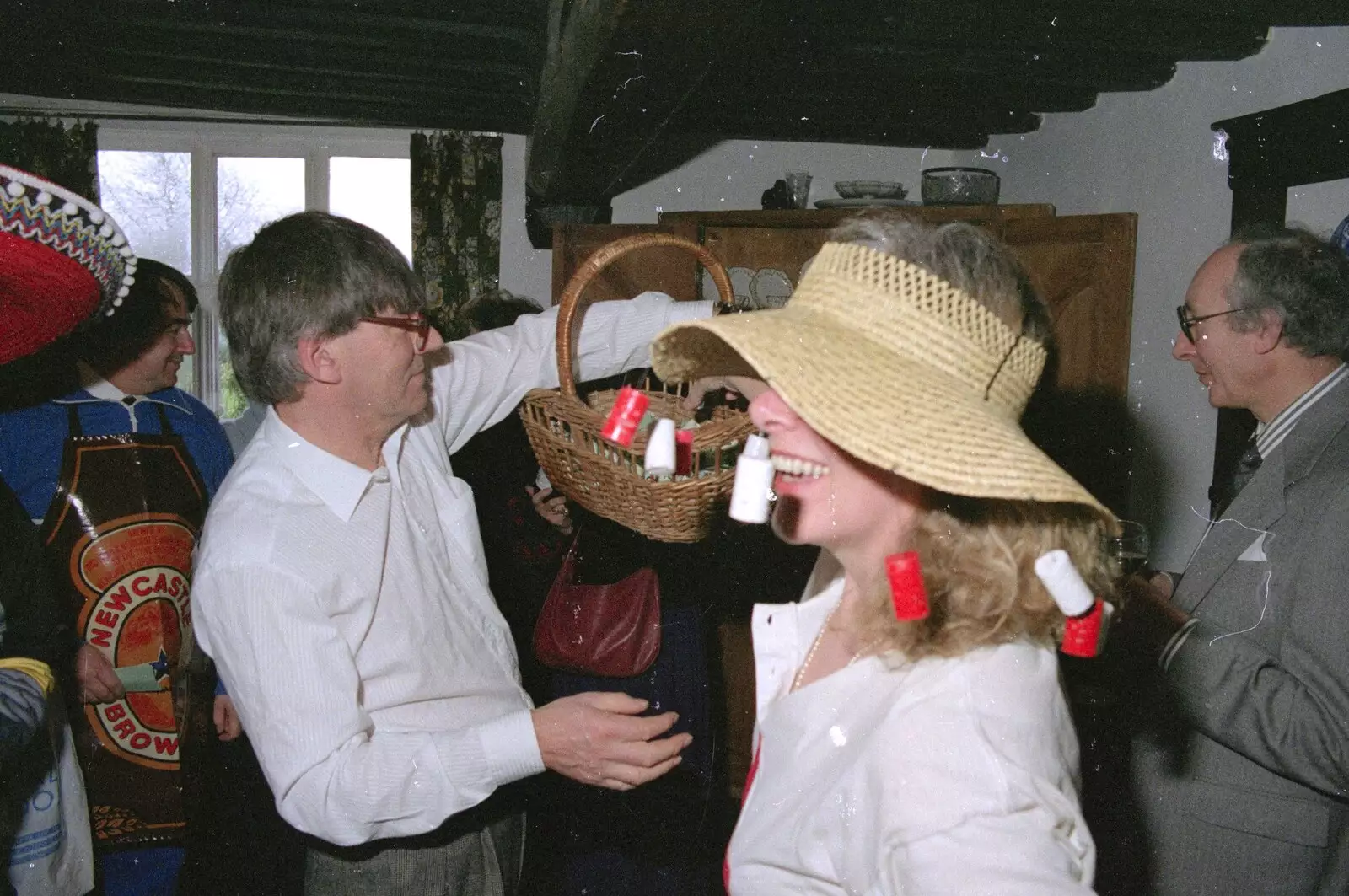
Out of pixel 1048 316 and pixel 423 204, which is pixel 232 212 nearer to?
pixel 423 204

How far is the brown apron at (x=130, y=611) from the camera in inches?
92.1

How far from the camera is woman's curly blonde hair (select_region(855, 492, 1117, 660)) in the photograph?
101 cm

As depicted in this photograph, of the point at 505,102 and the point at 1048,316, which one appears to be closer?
the point at 1048,316

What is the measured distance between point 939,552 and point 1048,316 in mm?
326

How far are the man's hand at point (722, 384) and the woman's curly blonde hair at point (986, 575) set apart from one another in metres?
0.59

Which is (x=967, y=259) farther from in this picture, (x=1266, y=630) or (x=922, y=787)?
(x=1266, y=630)

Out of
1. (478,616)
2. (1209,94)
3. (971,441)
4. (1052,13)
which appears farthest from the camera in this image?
(1209,94)

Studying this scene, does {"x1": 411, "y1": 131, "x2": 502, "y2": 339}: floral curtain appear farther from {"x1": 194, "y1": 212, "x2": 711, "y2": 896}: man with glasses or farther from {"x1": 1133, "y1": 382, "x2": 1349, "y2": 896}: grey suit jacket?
{"x1": 1133, "y1": 382, "x2": 1349, "y2": 896}: grey suit jacket

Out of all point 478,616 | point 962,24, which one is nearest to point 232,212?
point 962,24

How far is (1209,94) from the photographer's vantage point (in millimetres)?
3109

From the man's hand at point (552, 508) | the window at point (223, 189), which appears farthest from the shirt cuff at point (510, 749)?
the window at point (223, 189)

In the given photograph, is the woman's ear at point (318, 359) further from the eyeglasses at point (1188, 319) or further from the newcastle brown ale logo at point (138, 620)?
the eyeglasses at point (1188, 319)

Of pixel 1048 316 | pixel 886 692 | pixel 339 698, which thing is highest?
pixel 1048 316

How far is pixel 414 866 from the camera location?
5.32ft
